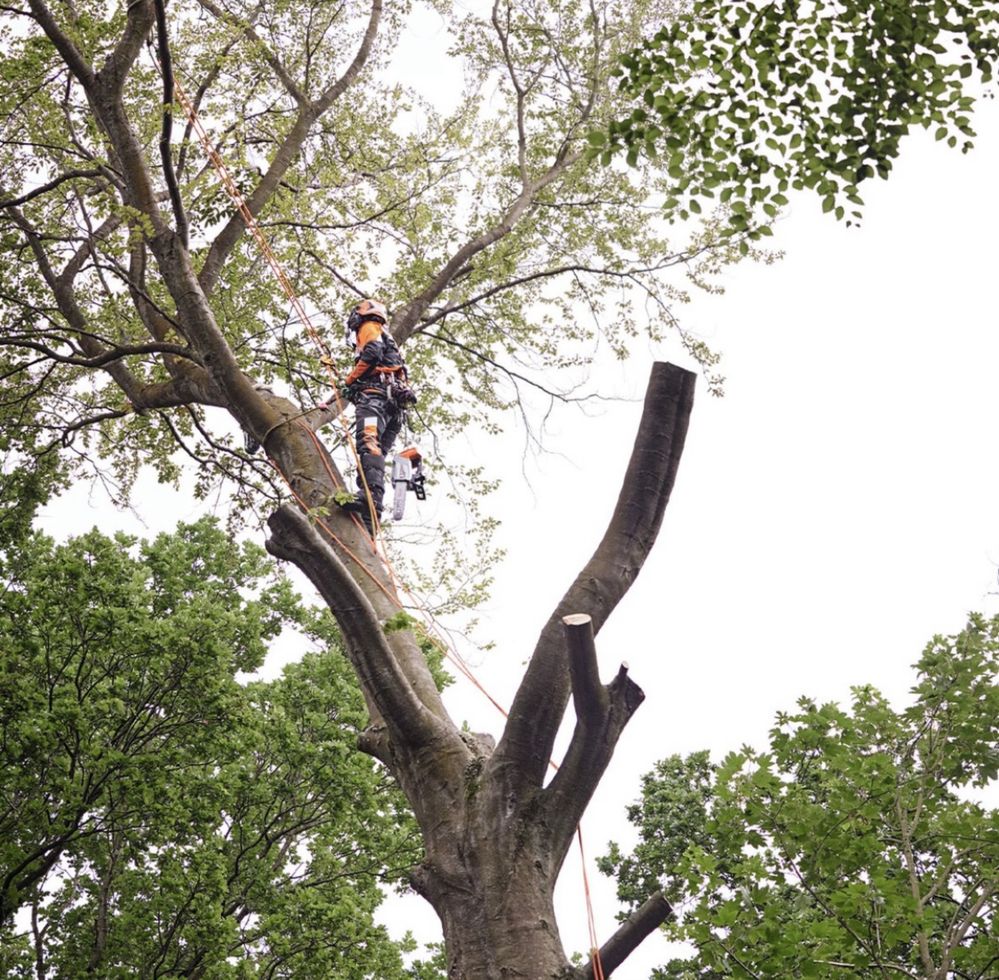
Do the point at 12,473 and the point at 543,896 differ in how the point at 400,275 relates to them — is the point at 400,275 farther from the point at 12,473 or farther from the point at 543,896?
the point at 543,896

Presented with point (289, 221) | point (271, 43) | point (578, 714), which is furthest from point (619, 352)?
point (578, 714)

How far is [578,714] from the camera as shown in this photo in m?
4.40

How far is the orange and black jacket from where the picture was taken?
868 centimetres

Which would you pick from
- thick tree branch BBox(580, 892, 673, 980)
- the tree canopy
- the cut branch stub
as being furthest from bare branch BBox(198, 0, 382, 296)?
thick tree branch BBox(580, 892, 673, 980)

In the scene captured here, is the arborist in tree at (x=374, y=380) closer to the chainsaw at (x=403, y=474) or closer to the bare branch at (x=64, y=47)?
the chainsaw at (x=403, y=474)

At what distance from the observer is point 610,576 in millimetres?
4660

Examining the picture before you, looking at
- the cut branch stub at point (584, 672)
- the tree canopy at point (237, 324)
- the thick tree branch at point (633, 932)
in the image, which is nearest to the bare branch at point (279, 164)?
the tree canopy at point (237, 324)

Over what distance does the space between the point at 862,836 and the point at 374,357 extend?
16.4 feet

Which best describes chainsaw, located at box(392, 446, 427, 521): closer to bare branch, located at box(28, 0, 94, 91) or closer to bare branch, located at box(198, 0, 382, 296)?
bare branch, located at box(198, 0, 382, 296)

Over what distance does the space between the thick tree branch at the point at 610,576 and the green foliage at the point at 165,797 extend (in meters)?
8.71

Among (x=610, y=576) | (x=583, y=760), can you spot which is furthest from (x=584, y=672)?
(x=610, y=576)

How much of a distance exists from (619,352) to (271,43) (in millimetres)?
5030

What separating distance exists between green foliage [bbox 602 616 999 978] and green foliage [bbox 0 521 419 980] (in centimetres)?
695

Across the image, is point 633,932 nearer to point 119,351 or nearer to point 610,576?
point 610,576
